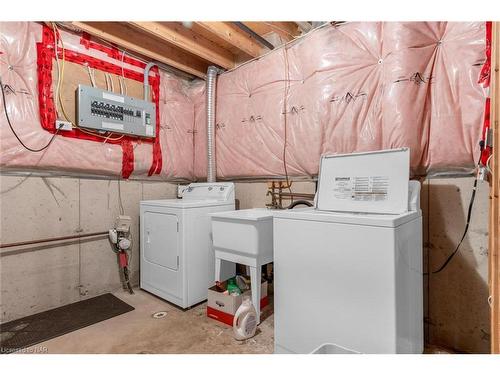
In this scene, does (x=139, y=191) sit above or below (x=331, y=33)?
below

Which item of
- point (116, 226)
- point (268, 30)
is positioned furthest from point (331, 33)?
point (116, 226)

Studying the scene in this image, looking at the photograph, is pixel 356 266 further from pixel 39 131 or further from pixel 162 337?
pixel 39 131

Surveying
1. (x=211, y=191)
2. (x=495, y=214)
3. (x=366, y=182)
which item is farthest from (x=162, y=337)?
(x=495, y=214)

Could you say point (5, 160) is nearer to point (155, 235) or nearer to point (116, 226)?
point (116, 226)

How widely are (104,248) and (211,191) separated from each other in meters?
1.16

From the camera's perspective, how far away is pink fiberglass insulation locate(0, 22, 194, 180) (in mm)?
1999

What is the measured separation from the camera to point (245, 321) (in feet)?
5.92

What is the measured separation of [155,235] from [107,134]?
1.07 m

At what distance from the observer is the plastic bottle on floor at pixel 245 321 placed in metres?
1.80

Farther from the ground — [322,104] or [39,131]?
→ [322,104]

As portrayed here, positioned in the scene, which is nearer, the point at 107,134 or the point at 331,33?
the point at 331,33

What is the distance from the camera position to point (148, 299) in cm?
250

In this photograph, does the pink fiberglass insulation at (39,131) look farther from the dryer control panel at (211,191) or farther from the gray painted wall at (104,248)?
the dryer control panel at (211,191)

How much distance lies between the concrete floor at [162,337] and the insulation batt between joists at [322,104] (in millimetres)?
1314
